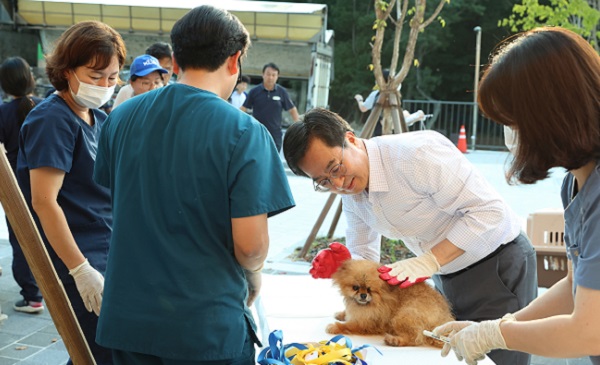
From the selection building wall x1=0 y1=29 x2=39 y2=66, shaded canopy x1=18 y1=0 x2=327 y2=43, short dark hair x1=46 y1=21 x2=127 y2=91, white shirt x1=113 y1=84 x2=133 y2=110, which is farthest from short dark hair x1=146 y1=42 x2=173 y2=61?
building wall x1=0 y1=29 x2=39 y2=66

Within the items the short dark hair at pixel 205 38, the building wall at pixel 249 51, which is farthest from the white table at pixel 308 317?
the building wall at pixel 249 51

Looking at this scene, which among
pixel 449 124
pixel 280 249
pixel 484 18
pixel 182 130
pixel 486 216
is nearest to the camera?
pixel 182 130

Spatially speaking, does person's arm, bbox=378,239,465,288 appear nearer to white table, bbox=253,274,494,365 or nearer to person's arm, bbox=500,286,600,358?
white table, bbox=253,274,494,365

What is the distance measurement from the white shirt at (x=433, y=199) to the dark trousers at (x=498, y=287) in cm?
5

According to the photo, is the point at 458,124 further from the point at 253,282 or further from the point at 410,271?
the point at 253,282

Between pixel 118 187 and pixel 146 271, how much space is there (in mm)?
234

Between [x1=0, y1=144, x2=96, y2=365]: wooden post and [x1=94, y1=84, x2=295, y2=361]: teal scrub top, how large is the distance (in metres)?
0.14

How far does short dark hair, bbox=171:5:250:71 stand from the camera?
5.23 ft

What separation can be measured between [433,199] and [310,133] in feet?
1.65

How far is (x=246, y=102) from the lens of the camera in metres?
9.81

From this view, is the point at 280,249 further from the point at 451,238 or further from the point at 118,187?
the point at 118,187

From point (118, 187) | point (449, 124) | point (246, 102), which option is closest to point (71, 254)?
point (118, 187)

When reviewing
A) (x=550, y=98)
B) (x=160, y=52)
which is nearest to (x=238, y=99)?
(x=160, y=52)

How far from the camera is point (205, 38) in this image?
1.59 meters
